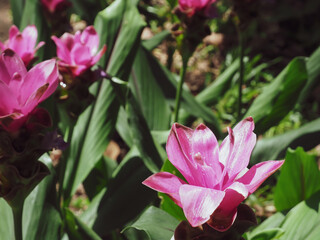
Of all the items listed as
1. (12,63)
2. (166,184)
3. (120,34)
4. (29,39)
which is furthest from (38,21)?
(166,184)

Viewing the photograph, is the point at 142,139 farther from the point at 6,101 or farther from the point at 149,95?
the point at 6,101

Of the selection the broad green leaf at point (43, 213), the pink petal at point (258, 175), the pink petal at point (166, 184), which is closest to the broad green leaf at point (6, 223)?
the broad green leaf at point (43, 213)

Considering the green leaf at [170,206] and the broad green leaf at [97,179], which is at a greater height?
the green leaf at [170,206]

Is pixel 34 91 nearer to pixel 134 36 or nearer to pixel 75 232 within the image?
pixel 75 232

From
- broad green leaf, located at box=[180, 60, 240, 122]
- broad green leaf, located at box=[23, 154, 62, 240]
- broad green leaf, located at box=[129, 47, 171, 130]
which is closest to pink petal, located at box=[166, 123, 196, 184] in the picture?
broad green leaf, located at box=[23, 154, 62, 240]

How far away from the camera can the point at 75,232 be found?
129 centimetres

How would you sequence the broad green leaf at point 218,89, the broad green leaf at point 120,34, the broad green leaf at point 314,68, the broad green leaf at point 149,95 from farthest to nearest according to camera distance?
the broad green leaf at point 218,89 → the broad green leaf at point 149,95 → the broad green leaf at point 314,68 → the broad green leaf at point 120,34

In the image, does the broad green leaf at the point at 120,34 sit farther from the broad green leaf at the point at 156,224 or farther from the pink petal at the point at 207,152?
the pink petal at the point at 207,152

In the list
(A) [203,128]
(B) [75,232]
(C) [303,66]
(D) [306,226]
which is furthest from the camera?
(C) [303,66]

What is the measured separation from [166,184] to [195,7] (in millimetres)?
843

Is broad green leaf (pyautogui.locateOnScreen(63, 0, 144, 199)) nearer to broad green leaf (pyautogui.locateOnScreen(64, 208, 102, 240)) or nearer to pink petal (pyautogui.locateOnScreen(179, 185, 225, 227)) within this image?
broad green leaf (pyautogui.locateOnScreen(64, 208, 102, 240))

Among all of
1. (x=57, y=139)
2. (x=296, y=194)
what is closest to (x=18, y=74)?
(x=57, y=139)

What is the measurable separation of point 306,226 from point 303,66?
0.59 m

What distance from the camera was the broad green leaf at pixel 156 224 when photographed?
100cm
